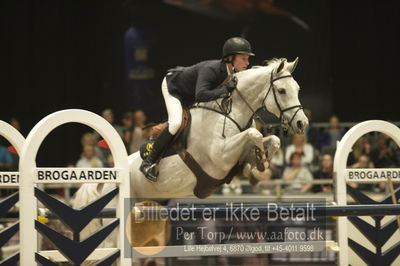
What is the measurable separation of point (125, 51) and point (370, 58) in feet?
11.7

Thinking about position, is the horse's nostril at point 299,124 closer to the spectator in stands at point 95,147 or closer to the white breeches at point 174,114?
the white breeches at point 174,114

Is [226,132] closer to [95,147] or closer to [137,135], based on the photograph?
[137,135]

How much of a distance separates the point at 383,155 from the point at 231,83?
366 cm

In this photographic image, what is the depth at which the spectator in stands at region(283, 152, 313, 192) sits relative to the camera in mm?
8156

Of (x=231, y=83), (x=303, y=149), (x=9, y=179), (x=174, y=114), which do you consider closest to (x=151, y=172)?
(x=174, y=114)

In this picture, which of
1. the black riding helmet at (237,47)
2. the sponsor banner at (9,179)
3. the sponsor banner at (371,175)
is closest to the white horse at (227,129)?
the black riding helmet at (237,47)

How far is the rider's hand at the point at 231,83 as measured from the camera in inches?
214

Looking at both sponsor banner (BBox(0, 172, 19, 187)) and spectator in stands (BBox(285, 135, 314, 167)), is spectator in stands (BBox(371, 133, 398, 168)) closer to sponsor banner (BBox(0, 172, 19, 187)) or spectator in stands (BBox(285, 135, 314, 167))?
spectator in stands (BBox(285, 135, 314, 167))

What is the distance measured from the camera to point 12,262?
445 centimetres

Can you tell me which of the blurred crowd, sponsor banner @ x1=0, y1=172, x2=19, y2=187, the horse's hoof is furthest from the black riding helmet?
the blurred crowd

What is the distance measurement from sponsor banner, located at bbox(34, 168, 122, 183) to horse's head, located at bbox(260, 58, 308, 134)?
144 centimetres

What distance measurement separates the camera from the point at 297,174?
8.30m

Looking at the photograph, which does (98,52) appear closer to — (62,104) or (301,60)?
(62,104)

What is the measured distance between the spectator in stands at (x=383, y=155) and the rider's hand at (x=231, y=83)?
3.50 meters
